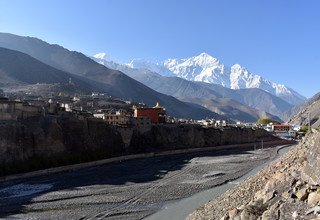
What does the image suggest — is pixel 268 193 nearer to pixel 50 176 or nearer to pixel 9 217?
pixel 9 217

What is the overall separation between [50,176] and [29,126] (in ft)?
41.2

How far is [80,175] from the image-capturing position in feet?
220

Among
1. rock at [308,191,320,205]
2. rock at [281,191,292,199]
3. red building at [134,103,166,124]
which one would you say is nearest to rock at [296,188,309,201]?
rock at [308,191,320,205]

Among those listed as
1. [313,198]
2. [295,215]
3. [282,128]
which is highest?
[282,128]

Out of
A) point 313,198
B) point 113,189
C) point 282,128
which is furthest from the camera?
point 282,128

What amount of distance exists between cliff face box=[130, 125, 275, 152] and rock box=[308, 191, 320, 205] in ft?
253

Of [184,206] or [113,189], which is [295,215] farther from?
[113,189]

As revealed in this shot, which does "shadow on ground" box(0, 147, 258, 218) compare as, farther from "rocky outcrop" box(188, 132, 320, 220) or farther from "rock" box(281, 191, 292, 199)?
"rock" box(281, 191, 292, 199)

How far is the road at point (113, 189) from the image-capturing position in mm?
42312

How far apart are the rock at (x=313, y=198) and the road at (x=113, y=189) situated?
73.1 feet

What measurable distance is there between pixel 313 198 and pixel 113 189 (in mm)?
37748

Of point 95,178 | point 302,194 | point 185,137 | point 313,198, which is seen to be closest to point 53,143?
point 95,178

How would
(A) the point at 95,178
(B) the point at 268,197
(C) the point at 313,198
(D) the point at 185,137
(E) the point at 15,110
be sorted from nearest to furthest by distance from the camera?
(C) the point at 313,198, (B) the point at 268,197, (A) the point at 95,178, (E) the point at 15,110, (D) the point at 185,137

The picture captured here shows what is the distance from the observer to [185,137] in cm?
11394
